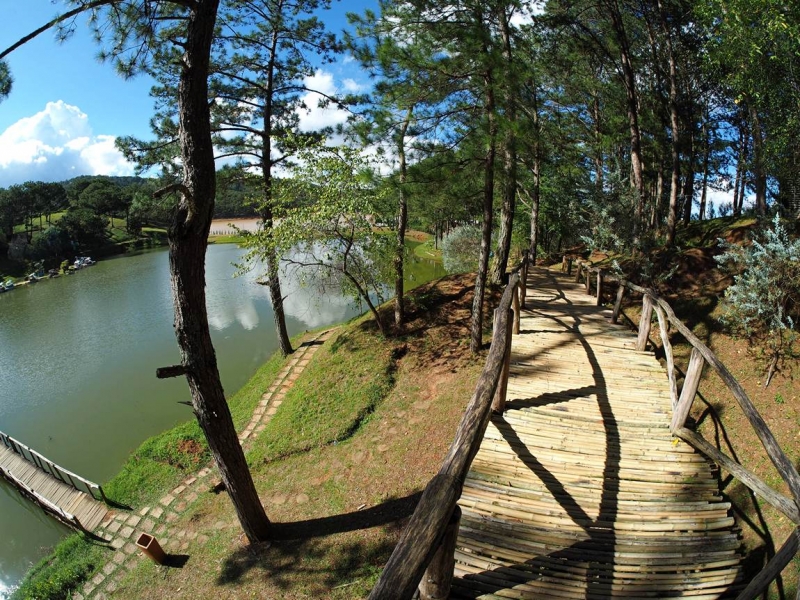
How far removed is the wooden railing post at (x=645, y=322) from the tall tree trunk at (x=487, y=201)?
2.97 metres

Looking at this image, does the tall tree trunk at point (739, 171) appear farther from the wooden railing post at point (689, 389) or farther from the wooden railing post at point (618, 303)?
the wooden railing post at point (689, 389)

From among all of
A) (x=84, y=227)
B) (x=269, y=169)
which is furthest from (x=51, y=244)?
(x=269, y=169)

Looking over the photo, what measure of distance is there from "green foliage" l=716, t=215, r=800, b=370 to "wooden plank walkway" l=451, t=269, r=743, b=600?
2205 millimetres

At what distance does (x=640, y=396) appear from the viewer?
211 inches

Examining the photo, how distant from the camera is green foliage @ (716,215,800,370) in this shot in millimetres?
6375

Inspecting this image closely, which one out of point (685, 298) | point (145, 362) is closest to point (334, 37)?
point (685, 298)

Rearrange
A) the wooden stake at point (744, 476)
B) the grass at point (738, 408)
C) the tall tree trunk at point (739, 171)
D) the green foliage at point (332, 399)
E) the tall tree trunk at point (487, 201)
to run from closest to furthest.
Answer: the wooden stake at point (744, 476)
the grass at point (738, 408)
the tall tree trunk at point (487, 201)
the green foliage at point (332, 399)
the tall tree trunk at point (739, 171)

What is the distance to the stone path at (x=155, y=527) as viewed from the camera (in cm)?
684

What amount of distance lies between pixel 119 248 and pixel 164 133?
53.1 meters

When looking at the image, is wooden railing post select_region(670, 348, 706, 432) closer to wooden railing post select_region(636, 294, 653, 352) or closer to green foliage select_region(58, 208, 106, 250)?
wooden railing post select_region(636, 294, 653, 352)

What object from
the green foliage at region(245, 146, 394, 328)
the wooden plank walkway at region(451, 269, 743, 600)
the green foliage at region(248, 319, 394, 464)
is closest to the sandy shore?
the green foliage at region(245, 146, 394, 328)

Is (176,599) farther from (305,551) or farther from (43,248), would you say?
(43,248)

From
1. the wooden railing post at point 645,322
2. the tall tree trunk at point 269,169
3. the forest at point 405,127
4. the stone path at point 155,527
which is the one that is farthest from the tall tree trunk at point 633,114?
the stone path at point 155,527

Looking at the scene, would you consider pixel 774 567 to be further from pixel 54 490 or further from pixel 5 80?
pixel 54 490
